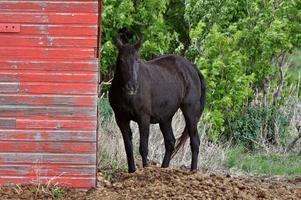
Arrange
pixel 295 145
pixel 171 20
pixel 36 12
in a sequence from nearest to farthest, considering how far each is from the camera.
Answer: pixel 36 12 → pixel 295 145 → pixel 171 20

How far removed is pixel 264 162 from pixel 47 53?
547cm

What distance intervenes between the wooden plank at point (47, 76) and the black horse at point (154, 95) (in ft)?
4.05

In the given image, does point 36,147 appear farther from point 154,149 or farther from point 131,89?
point 154,149

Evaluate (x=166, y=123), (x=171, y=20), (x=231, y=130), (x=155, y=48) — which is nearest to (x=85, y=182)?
(x=166, y=123)

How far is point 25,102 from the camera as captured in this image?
8.75 metres

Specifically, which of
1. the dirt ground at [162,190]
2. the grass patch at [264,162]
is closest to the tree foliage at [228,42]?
the grass patch at [264,162]

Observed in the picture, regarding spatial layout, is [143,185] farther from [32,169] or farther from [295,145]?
[295,145]

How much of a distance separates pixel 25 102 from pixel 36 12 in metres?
0.97

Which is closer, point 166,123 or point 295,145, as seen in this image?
point 166,123

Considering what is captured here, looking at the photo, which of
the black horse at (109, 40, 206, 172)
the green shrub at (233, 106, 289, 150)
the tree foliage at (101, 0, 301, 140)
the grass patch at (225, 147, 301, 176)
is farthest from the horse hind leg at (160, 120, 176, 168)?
the green shrub at (233, 106, 289, 150)

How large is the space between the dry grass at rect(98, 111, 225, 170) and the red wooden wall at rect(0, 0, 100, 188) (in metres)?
2.22

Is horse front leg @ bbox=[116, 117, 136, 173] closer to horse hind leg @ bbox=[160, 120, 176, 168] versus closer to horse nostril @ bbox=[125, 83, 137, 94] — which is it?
horse nostril @ bbox=[125, 83, 137, 94]

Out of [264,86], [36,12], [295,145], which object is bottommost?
[295,145]

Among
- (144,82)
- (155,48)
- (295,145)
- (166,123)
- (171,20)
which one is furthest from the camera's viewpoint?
(171,20)
